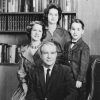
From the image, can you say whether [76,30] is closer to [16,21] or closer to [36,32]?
[36,32]

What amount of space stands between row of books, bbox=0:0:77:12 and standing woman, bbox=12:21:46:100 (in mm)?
621

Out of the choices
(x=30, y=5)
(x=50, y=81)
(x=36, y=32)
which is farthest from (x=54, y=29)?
(x=50, y=81)

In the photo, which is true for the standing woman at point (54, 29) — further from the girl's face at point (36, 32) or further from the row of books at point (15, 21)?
the row of books at point (15, 21)

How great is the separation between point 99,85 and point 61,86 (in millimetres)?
386

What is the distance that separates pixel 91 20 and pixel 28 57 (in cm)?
111

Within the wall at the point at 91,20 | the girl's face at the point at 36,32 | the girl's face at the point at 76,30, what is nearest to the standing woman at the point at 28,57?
the girl's face at the point at 36,32

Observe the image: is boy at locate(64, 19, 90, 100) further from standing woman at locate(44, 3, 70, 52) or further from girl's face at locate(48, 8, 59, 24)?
girl's face at locate(48, 8, 59, 24)

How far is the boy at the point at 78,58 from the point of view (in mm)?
2793

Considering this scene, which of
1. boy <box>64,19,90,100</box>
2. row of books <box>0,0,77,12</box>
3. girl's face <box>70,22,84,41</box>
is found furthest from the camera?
row of books <box>0,0,77,12</box>

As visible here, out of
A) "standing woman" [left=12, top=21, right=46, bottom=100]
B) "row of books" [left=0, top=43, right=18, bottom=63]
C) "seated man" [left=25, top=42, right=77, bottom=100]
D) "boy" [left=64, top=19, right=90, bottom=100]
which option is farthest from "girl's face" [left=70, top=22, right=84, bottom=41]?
"row of books" [left=0, top=43, right=18, bottom=63]

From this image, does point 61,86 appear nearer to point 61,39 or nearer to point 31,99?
point 31,99

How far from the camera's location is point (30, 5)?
11.7 feet

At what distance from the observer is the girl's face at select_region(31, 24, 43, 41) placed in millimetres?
2914

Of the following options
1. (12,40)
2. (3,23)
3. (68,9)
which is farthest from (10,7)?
(68,9)
